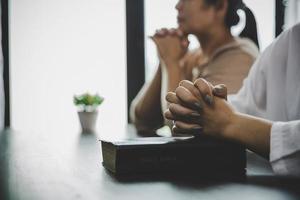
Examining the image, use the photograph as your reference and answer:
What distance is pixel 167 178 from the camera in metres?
0.61

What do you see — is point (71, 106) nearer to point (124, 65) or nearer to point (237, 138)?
point (124, 65)

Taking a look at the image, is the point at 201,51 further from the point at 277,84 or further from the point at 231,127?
the point at 231,127

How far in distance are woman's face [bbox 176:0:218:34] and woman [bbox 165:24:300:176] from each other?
2.74 feet

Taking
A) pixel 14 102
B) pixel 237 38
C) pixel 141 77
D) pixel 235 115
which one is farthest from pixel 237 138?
pixel 14 102

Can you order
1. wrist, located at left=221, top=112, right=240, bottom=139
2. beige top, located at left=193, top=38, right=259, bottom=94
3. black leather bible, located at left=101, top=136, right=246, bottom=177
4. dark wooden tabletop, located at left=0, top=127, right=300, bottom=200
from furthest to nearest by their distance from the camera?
1. beige top, located at left=193, top=38, right=259, bottom=94
2. wrist, located at left=221, top=112, right=240, bottom=139
3. black leather bible, located at left=101, top=136, right=246, bottom=177
4. dark wooden tabletop, located at left=0, top=127, right=300, bottom=200

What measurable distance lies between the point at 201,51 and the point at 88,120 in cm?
86

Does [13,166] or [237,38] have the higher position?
[237,38]

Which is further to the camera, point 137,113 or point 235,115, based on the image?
point 137,113

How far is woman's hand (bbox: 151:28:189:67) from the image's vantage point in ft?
6.89

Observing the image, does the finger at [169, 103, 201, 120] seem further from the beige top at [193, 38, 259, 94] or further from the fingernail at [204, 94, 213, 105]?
the beige top at [193, 38, 259, 94]

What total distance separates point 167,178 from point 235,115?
0.23m

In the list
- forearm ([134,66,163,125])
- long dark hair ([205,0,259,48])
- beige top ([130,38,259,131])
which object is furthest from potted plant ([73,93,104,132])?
long dark hair ([205,0,259,48])

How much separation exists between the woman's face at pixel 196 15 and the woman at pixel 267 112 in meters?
0.83

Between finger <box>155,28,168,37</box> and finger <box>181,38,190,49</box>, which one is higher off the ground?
finger <box>155,28,168,37</box>
